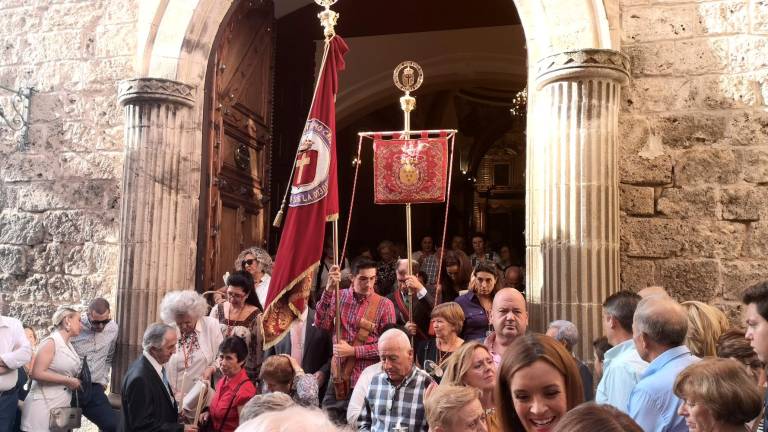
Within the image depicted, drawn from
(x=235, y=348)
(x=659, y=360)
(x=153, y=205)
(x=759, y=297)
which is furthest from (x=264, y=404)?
(x=153, y=205)

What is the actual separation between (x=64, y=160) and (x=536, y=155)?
15.1 feet

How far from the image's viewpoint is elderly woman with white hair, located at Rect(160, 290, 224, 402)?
539 centimetres

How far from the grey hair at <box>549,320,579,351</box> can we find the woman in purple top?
1.79 ft

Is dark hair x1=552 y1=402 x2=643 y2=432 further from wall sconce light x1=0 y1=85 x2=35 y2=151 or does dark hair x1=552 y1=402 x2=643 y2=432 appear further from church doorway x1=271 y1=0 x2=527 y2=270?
wall sconce light x1=0 y1=85 x2=35 y2=151

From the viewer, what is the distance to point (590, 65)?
18.6 ft

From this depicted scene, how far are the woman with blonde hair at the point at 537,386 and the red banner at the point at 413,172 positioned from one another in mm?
3717

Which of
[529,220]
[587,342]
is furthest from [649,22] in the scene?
[587,342]

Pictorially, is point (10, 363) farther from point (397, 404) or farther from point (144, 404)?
point (397, 404)

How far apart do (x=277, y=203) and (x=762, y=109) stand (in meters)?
5.23

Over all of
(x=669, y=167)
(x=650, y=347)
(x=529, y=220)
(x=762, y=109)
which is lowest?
(x=650, y=347)

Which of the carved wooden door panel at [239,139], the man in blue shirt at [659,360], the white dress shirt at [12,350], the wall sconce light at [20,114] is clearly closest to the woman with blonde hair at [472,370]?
the man in blue shirt at [659,360]

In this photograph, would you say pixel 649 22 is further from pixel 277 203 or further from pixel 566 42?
pixel 277 203

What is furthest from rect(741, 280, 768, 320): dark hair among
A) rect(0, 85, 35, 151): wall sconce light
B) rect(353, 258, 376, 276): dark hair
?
rect(0, 85, 35, 151): wall sconce light

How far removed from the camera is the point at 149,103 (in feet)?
22.8
